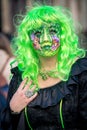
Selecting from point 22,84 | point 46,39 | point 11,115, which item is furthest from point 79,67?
point 11,115

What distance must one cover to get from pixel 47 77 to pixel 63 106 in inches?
11.9

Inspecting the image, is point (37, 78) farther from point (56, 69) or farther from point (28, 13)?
point (28, 13)

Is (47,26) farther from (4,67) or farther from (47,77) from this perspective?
(4,67)

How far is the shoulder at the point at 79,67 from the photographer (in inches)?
193

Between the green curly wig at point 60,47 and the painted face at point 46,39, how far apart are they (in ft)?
0.14

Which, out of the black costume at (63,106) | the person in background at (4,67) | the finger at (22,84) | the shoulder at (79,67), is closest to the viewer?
the black costume at (63,106)

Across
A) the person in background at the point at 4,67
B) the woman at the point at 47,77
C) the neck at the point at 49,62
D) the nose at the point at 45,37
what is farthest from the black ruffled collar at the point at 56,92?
the person in background at the point at 4,67

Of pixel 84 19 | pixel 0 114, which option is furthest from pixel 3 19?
pixel 0 114

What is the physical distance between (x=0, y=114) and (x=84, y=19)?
1168 centimetres

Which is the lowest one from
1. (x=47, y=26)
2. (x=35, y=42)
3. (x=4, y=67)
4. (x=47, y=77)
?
(x=4, y=67)

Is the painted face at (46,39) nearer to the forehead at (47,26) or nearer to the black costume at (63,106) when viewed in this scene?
the forehead at (47,26)

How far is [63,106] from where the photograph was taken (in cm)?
479

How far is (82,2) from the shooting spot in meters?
16.8

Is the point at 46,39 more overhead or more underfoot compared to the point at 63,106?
more overhead
